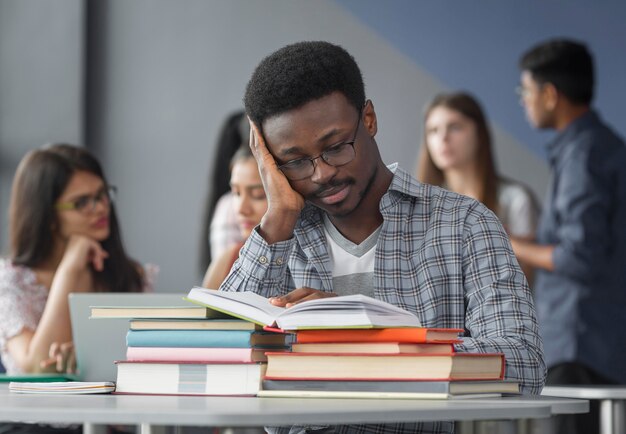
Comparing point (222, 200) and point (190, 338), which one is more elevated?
point (222, 200)

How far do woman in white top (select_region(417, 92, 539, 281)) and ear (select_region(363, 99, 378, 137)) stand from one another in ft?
5.88

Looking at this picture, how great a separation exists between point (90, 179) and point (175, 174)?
1685mm

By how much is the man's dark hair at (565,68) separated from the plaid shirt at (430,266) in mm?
1899

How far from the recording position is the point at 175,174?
4.99m

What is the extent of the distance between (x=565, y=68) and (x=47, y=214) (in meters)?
1.86

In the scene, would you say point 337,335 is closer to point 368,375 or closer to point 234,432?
point 368,375

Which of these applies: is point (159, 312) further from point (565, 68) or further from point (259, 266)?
point (565, 68)

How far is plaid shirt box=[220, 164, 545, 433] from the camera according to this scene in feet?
5.36

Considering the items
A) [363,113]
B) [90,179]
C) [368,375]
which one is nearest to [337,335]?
[368,375]

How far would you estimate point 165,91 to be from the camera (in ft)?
16.5

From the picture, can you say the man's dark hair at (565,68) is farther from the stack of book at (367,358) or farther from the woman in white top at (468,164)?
the stack of book at (367,358)

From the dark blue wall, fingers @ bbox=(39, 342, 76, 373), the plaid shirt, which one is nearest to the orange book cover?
the plaid shirt

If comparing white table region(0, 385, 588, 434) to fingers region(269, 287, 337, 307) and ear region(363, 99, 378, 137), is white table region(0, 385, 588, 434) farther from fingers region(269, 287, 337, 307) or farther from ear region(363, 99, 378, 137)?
ear region(363, 99, 378, 137)

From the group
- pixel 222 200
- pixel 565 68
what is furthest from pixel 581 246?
pixel 222 200
